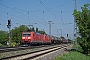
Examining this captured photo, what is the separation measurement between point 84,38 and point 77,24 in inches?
103

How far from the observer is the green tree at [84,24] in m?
29.5

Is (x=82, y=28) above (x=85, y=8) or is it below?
below

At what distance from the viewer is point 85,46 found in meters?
29.3

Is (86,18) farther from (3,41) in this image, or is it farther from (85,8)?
(3,41)

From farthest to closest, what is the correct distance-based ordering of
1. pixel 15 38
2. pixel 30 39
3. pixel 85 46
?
pixel 15 38, pixel 30 39, pixel 85 46

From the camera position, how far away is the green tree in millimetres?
29469

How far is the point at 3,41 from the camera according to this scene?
9469cm

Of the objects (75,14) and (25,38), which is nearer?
(75,14)

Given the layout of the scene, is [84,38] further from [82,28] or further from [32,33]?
[32,33]

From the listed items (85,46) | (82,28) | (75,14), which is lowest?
(85,46)

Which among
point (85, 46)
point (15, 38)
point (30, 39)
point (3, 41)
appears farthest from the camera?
point (3, 41)

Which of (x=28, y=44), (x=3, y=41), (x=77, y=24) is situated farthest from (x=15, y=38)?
(x=77, y=24)

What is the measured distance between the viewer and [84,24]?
30.2 metres

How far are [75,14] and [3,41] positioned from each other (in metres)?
70.0
